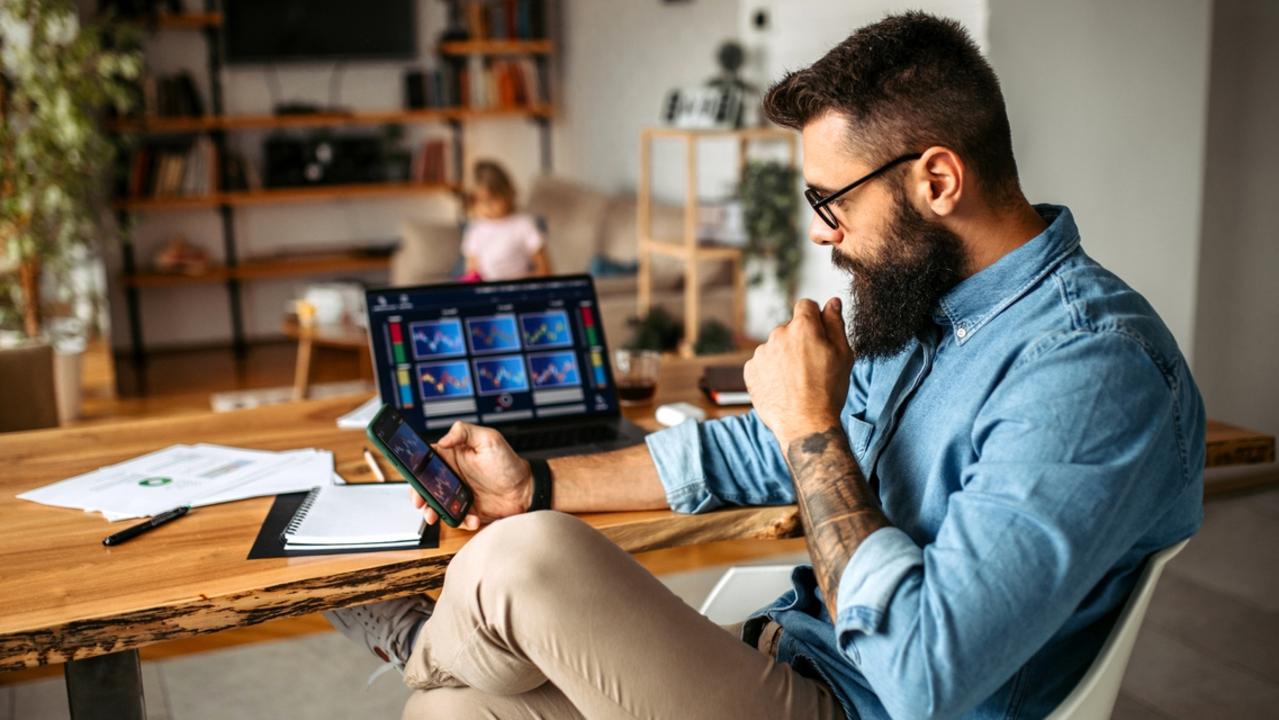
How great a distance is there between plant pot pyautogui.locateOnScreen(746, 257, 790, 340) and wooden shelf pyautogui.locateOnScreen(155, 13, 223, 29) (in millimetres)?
3759

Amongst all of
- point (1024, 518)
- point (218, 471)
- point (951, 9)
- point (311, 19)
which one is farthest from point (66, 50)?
point (1024, 518)

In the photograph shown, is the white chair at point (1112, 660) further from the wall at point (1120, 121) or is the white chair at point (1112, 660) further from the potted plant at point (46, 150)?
the potted plant at point (46, 150)

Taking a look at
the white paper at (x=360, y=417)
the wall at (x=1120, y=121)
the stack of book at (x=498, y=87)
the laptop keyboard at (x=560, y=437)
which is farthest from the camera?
the stack of book at (x=498, y=87)

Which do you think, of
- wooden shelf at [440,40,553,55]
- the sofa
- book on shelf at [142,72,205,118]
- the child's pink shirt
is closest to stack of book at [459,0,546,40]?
wooden shelf at [440,40,553,55]

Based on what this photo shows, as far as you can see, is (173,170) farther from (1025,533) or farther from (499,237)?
(1025,533)

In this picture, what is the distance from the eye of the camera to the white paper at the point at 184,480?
59.8 inches

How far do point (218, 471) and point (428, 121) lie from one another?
20.1 ft

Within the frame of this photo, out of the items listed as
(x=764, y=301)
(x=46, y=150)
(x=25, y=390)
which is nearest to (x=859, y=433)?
(x=25, y=390)

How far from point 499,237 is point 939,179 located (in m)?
4.51

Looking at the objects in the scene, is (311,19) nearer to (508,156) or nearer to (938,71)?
(508,156)

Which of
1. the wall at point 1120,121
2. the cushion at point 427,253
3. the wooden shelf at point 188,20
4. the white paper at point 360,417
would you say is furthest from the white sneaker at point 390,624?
the wooden shelf at point 188,20

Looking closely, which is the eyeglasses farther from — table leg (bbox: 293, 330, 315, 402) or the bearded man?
table leg (bbox: 293, 330, 315, 402)

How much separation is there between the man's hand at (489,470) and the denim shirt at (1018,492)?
1.42ft

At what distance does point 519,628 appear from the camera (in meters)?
1.20
